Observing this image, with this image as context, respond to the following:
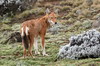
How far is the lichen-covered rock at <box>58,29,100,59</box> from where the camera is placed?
37.3 ft

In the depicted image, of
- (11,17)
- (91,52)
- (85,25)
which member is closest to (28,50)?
(91,52)

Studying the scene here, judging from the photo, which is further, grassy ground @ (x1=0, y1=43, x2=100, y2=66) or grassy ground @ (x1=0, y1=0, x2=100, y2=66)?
grassy ground @ (x1=0, y1=0, x2=100, y2=66)

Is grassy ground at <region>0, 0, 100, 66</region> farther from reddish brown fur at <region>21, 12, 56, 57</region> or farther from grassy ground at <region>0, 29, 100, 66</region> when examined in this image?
reddish brown fur at <region>21, 12, 56, 57</region>

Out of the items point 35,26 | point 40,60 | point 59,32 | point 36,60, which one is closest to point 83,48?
point 40,60

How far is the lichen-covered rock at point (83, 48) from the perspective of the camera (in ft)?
37.3

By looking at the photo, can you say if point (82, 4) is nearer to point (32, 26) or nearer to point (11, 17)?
point (11, 17)

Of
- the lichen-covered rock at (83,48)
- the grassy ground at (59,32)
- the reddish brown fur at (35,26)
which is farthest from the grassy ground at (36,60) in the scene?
the reddish brown fur at (35,26)

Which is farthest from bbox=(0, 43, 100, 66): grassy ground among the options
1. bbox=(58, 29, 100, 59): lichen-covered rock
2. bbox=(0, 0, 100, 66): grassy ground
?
bbox=(58, 29, 100, 59): lichen-covered rock

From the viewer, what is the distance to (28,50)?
41.8 feet

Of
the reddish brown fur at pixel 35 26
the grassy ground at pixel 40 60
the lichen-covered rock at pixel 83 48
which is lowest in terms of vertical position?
the grassy ground at pixel 40 60

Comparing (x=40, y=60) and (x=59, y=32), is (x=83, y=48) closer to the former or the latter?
(x=40, y=60)

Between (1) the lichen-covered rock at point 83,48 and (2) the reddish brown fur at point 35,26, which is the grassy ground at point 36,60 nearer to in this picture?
(1) the lichen-covered rock at point 83,48

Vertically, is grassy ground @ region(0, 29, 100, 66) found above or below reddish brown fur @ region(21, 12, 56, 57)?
below

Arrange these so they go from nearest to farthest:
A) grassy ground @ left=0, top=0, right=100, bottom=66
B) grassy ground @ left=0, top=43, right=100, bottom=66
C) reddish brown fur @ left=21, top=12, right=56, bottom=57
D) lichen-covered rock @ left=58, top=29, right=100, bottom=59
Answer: grassy ground @ left=0, top=43, right=100, bottom=66 < grassy ground @ left=0, top=0, right=100, bottom=66 < lichen-covered rock @ left=58, top=29, right=100, bottom=59 < reddish brown fur @ left=21, top=12, right=56, bottom=57
